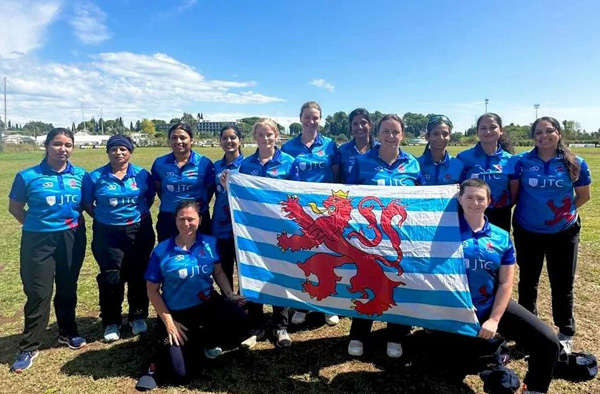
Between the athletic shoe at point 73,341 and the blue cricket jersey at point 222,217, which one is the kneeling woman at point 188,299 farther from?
the athletic shoe at point 73,341

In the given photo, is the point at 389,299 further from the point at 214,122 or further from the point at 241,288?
the point at 214,122

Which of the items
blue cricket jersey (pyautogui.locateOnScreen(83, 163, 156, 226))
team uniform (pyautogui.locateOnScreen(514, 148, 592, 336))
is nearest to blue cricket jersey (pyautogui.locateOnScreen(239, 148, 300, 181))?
blue cricket jersey (pyautogui.locateOnScreen(83, 163, 156, 226))

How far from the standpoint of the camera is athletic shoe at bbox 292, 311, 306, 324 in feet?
17.3

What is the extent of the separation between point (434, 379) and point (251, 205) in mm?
2683

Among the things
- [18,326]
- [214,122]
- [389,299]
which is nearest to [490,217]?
[389,299]

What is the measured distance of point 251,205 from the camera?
4.45m

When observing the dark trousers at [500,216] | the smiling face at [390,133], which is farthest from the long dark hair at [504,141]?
the smiling face at [390,133]

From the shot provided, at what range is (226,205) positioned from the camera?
492 cm

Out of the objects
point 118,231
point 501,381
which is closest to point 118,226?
point 118,231

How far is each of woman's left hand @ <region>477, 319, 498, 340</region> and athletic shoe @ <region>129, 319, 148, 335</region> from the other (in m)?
4.01

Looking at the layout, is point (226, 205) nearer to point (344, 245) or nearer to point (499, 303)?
point (344, 245)

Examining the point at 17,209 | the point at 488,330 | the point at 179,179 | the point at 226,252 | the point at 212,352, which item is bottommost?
the point at 212,352

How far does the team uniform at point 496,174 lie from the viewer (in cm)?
458

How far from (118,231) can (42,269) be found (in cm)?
88
